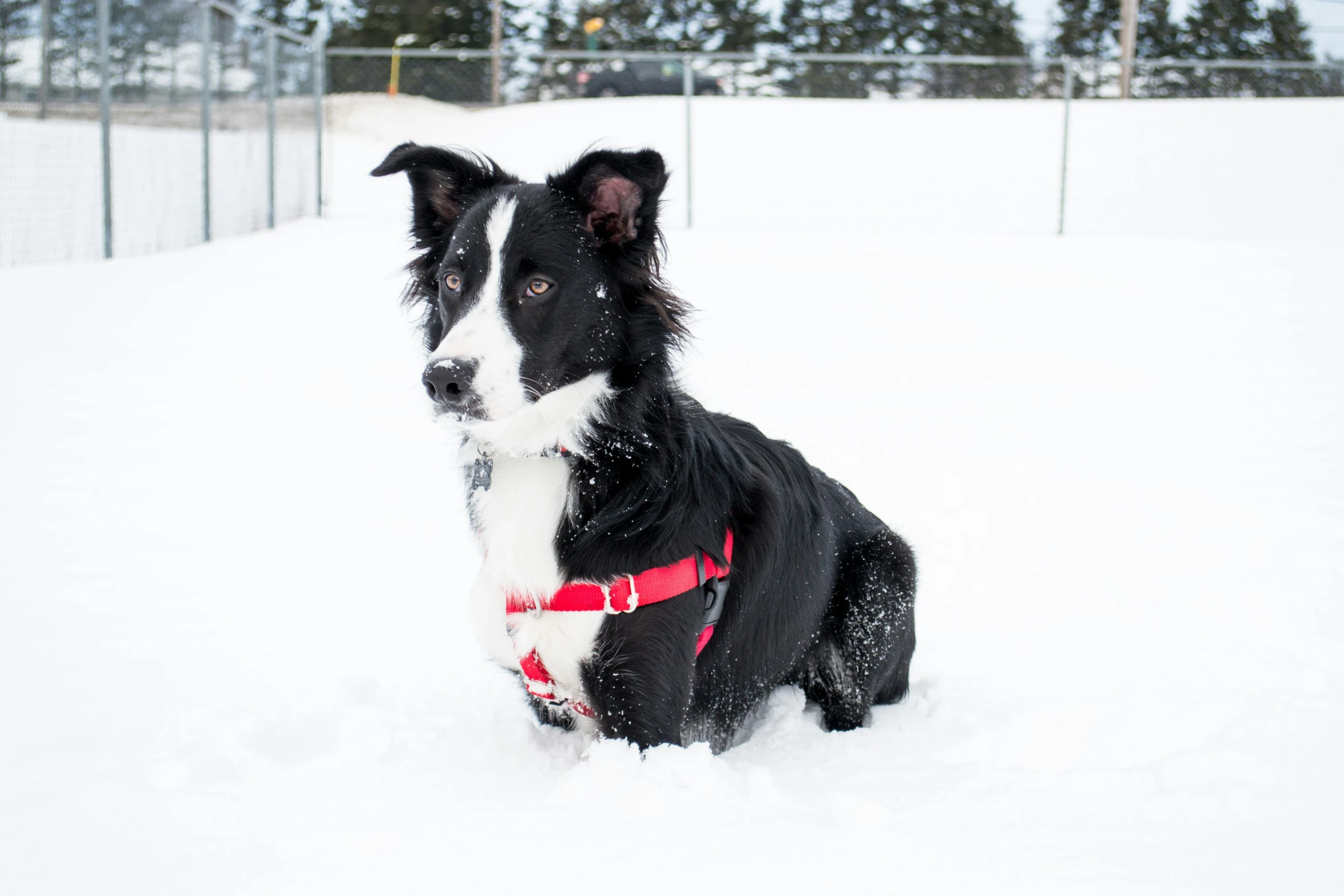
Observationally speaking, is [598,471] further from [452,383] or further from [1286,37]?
[1286,37]

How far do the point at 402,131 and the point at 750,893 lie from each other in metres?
20.4

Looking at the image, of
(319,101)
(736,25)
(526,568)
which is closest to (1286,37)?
(736,25)

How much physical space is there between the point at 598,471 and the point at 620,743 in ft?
2.22

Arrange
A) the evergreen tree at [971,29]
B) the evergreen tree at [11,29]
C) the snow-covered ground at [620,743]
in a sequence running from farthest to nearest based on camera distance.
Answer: the evergreen tree at [971,29] < the evergreen tree at [11,29] < the snow-covered ground at [620,743]

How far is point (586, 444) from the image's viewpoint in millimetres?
2689

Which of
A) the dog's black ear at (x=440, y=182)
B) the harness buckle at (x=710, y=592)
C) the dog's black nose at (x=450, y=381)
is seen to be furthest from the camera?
the dog's black ear at (x=440, y=182)

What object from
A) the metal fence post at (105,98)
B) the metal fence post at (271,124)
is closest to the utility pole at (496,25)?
the metal fence post at (271,124)

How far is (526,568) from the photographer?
2.62m

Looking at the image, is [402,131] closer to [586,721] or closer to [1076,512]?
[1076,512]

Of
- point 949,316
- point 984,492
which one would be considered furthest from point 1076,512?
point 949,316

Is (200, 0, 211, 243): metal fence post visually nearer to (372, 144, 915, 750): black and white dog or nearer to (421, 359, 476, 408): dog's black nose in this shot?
(372, 144, 915, 750): black and white dog

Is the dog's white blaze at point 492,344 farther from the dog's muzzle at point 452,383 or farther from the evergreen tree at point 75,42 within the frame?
the evergreen tree at point 75,42

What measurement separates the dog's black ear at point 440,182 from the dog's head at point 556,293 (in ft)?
0.04

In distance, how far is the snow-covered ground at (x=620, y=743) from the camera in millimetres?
2209
